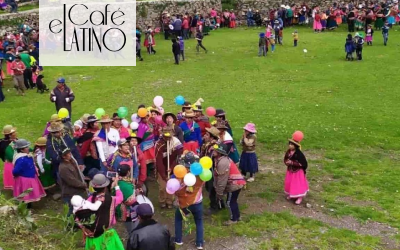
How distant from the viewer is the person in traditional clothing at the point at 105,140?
29.3 ft

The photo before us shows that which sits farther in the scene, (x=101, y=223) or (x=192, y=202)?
(x=192, y=202)

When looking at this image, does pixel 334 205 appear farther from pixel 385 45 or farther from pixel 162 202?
pixel 385 45

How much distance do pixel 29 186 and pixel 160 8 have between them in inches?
995

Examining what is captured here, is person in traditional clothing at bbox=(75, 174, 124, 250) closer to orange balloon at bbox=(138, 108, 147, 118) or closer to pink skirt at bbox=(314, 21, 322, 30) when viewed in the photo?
orange balloon at bbox=(138, 108, 147, 118)

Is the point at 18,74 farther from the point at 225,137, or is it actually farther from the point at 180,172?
the point at 180,172

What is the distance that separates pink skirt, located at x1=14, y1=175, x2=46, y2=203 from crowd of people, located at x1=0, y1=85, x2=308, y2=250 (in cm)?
2

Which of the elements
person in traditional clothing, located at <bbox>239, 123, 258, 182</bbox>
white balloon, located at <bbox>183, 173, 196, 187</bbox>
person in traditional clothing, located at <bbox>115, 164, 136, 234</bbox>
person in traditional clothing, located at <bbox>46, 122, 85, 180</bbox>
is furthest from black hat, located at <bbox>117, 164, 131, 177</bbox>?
person in traditional clothing, located at <bbox>239, 123, 258, 182</bbox>

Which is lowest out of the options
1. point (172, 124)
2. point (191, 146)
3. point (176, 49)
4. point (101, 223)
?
point (101, 223)

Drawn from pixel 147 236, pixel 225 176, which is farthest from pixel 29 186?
pixel 147 236

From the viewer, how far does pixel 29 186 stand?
8.66 meters

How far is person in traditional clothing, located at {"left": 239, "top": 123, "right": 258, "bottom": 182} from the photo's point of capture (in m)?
9.62

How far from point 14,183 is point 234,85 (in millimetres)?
11315

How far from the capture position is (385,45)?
988 inches

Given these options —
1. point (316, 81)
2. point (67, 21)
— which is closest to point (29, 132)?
point (316, 81)
